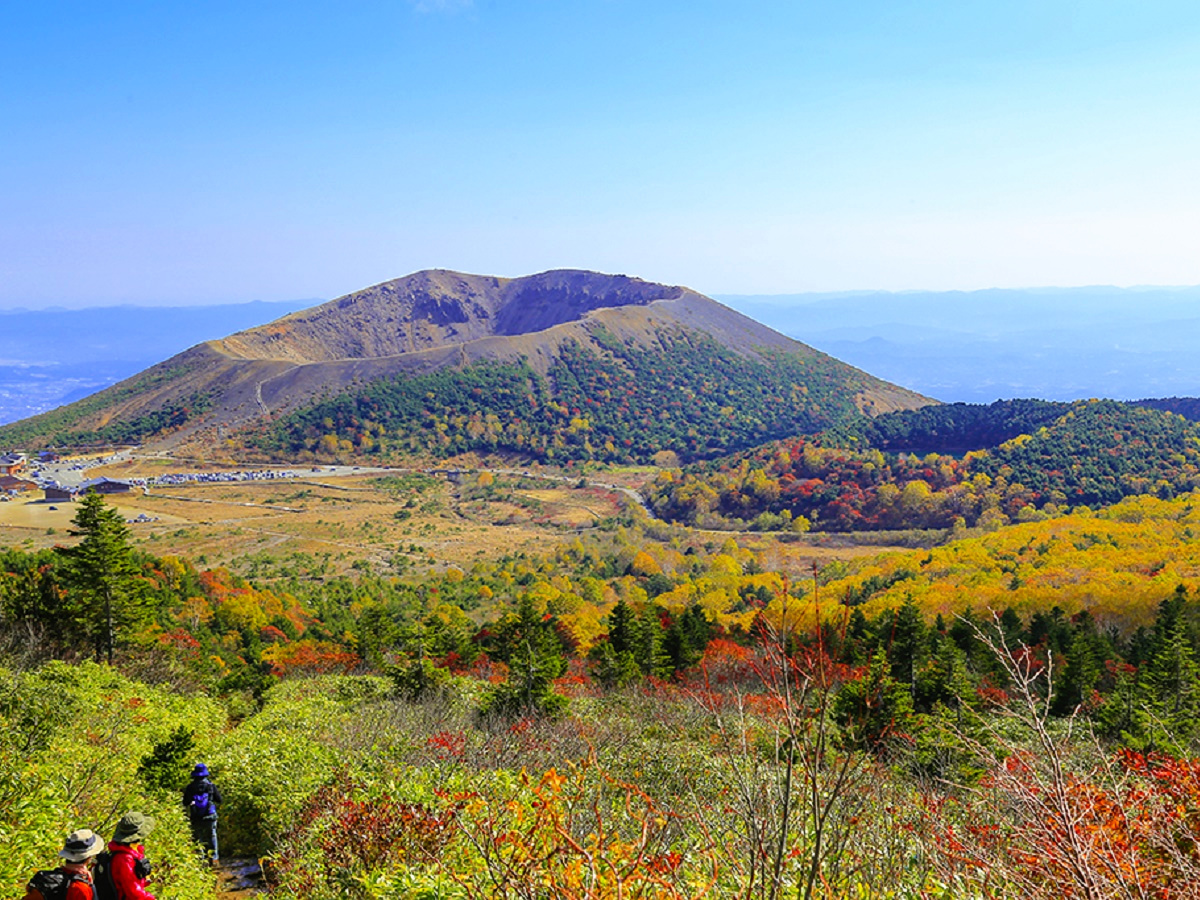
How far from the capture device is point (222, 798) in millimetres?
10688

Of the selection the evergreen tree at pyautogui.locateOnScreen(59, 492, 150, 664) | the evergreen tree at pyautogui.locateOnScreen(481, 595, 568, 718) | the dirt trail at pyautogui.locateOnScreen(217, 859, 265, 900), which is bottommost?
the evergreen tree at pyautogui.locateOnScreen(481, 595, 568, 718)

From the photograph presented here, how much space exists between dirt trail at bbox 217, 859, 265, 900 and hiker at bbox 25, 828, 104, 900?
14.7 feet

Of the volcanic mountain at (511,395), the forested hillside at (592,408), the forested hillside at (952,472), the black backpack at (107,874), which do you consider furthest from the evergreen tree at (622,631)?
the volcanic mountain at (511,395)

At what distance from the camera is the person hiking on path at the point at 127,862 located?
5285mm

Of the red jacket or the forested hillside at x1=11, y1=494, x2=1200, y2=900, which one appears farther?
the red jacket

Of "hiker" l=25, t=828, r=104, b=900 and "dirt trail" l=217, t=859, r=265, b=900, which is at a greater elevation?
"hiker" l=25, t=828, r=104, b=900

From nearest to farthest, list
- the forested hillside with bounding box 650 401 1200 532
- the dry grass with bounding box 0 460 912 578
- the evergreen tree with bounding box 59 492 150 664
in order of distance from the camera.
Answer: the evergreen tree with bounding box 59 492 150 664
the dry grass with bounding box 0 460 912 578
the forested hillside with bounding box 650 401 1200 532

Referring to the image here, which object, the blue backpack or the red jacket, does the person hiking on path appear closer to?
the red jacket

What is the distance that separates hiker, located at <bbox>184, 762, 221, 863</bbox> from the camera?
31.0ft

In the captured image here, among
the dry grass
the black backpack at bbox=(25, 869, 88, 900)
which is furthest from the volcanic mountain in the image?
the black backpack at bbox=(25, 869, 88, 900)

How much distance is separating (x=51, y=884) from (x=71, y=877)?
11 centimetres

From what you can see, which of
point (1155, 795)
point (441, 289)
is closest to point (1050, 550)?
point (1155, 795)

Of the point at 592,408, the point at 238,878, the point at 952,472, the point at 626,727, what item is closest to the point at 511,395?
the point at 592,408

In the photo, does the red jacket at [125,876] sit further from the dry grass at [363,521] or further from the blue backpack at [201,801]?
the dry grass at [363,521]
